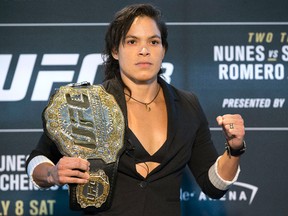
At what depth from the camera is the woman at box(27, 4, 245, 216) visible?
5.71ft

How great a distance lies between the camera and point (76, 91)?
1.78m

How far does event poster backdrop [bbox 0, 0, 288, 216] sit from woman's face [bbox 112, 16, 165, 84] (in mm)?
874

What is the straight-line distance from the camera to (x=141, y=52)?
1828mm

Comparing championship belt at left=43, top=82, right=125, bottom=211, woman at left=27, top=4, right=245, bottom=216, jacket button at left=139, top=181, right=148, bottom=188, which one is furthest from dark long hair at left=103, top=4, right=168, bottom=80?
jacket button at left=139, top=181, right=148, bottom=188

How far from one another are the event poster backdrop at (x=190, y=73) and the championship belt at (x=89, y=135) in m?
1.00

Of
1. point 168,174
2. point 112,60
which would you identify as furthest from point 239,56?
point 168,174

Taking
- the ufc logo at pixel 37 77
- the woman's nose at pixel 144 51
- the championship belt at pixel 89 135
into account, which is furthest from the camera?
the ufc logo at pixel 37 77

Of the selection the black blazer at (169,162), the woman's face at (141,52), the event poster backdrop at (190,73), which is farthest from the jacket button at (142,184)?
the event poster backdrop at (190,73)

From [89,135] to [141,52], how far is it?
299 millimetres

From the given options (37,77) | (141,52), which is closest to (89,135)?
(141,52)

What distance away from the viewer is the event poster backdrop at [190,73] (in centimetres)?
274

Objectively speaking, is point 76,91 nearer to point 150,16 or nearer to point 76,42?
point 150,16

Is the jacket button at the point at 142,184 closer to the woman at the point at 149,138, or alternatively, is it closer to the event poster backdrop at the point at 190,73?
the woman at the point at 149,138

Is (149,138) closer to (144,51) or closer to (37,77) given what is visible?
(144,51)
